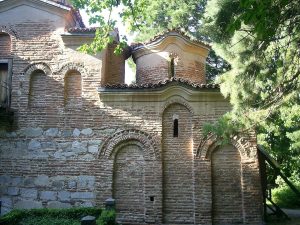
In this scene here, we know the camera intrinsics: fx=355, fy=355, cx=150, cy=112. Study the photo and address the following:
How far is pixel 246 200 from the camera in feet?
31.7

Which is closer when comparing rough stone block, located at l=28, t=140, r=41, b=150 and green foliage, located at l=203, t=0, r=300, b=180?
green foliage, located at l=203, t=0, r=300, b=180

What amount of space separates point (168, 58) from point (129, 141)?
3.29m

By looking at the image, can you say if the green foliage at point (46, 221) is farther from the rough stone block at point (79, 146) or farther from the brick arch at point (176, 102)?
the brick arch at point (176, 102)

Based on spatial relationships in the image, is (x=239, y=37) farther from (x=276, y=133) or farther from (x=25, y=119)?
(x=276, y=133)

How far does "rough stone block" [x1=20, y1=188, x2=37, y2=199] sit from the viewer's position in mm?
9969

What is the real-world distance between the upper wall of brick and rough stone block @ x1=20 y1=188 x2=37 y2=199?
4.87m

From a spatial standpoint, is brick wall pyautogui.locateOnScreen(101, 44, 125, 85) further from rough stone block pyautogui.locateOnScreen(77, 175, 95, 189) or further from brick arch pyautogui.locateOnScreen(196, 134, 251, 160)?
brick arch pyautogui.locateOnScreen(196, 134, 251, 160)

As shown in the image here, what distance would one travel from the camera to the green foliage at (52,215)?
845 cm

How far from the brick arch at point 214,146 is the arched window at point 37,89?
4.80 m

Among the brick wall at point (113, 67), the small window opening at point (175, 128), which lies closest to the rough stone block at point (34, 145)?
the brick wall at point (113, 67)

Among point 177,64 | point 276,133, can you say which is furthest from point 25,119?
point 276,133

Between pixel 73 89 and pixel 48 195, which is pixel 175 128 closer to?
pixel 73 89

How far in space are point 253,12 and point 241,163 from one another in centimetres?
653

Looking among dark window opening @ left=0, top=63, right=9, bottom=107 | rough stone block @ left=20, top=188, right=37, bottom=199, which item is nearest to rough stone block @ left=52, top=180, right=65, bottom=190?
rough stone block @ left=20, top=188, right=37, bottom=199
